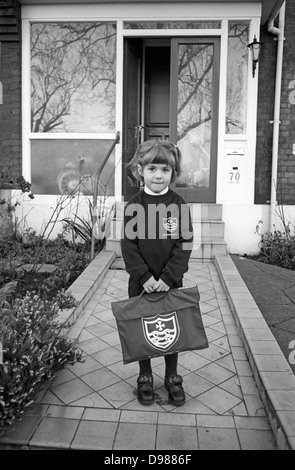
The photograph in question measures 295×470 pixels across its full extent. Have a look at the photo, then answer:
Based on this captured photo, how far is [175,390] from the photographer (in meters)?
2.32

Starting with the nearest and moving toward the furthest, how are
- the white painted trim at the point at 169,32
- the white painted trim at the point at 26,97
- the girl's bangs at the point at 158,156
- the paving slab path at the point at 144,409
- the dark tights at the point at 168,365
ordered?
1. the paving slab path at the point at 144,409
2. the girl's bangs at the point at 158,156
3. the dark tights at the point at 168,365
4. the white painted trim at the point at 169,32
5. the white painted trim at the point at 26,97

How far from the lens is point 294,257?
5.35 metres

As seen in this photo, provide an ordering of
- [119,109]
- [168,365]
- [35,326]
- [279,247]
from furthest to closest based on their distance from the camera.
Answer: [119,109]
[279,247]
[35,326]
[168,365]

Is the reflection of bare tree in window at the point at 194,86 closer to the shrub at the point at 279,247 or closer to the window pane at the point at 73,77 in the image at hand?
the window pane at the point at 73,77

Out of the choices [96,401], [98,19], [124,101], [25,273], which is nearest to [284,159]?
[124,101]

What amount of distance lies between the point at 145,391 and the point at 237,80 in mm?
4793

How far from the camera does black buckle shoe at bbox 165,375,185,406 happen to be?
7.56 feet

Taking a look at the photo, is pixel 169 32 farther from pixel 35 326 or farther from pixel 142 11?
pixel 35 326

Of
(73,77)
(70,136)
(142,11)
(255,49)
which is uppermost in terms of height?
(142,11)

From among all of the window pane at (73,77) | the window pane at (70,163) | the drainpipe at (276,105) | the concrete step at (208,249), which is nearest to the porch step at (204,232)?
the concrete step at (208,249)

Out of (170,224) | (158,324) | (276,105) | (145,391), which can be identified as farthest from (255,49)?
(145,391)

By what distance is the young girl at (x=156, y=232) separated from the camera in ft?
7.48

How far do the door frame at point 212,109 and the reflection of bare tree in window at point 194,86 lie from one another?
0.06 meters

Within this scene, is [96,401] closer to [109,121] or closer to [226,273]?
[226,273]
